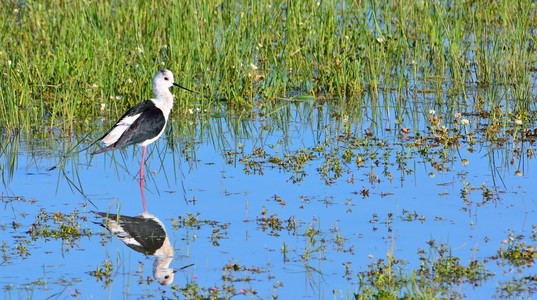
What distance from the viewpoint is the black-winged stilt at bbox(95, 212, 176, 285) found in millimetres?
6793

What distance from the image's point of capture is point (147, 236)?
25.0 feet

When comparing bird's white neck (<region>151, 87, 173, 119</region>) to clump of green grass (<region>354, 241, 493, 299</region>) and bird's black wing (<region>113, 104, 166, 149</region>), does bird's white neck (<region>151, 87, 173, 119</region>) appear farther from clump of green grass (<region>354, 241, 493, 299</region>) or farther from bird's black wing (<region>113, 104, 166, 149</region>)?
clump of green grass (<region>354, 241, 493, 299</region>)

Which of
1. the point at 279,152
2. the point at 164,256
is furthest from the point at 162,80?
the point at 164,256

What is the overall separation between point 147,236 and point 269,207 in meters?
1.06

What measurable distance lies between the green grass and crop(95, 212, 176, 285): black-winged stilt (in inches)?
115

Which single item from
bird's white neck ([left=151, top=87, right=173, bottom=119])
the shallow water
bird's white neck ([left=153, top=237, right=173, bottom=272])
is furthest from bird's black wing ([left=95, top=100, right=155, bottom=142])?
bird's white neck ([left=153, top=237, right=173, bottom=272])

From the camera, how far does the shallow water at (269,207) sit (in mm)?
6688

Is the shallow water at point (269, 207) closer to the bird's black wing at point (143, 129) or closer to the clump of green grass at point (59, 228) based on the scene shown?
the clump of green grass at point (59, 228)

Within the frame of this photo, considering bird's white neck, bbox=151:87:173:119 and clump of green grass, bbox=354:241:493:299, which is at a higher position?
bird's white neck, bbox=151:87:173:119

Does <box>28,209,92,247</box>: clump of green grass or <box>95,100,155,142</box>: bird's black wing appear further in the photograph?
<box>95,100,155,142</box>: bird's black wing

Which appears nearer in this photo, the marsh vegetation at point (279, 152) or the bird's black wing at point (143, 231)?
the marsh vegetation at point (279, 152)

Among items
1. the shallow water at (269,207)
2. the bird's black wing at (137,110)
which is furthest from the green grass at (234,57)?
the bird's black wing at (137,110)

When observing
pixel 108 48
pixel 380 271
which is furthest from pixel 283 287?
pixel 108 48

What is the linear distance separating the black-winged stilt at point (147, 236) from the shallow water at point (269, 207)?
0.07 m
